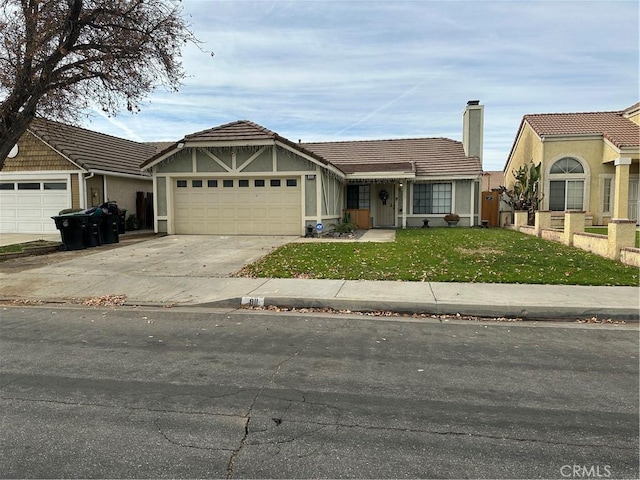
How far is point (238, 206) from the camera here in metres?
18.2

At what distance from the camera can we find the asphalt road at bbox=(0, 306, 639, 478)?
302 centimetres

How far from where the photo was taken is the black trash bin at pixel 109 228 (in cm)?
1541

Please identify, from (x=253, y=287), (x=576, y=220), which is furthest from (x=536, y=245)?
(x=253, y=287)

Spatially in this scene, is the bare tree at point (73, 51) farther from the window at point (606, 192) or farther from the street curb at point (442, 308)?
the window at point (606, 192)

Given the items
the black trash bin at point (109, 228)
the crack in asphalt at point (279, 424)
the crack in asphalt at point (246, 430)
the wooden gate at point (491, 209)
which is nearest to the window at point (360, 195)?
the wooden gate at point (491, 209)

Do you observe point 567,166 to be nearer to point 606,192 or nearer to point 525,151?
point 606,192

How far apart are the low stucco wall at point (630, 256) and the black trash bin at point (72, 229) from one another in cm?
1545

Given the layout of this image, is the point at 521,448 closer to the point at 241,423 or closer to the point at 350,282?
the point at 241,423

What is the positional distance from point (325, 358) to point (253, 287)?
3961mm

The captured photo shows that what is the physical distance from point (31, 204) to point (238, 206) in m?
9.54

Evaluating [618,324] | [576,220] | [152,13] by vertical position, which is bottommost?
[618,324]

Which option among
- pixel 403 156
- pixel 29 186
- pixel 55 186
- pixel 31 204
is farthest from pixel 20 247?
pixel 403 156

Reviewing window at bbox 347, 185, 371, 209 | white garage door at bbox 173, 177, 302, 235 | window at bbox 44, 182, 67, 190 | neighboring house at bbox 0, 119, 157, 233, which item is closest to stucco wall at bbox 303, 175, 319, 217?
white garage door at bbox 173, 177, 302, 235

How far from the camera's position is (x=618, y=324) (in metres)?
6.66
